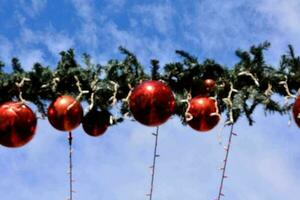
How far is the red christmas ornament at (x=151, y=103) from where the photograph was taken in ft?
21.4

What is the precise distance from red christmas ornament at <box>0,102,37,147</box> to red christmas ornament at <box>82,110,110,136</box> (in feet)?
2.59

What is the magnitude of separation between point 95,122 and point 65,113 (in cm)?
62

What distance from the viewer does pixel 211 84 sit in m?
7.35

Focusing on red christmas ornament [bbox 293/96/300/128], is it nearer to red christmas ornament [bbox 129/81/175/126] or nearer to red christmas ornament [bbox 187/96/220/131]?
red christmas ornament [bbox 187/96/220/131]

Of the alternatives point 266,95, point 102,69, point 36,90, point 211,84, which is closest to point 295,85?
point 266,95

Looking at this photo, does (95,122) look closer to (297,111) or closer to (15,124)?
(15,124)

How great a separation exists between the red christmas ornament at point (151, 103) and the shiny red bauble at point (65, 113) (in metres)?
0.73

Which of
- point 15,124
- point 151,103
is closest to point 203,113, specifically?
point 151,103

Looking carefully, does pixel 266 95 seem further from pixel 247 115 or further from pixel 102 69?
pixel 102 69

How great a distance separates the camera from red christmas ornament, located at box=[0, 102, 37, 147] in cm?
669

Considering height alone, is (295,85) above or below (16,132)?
above

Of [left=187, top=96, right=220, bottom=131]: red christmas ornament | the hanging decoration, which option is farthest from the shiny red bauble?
[left=187, top=96, right=220, bottom=131]: red christmas ornament

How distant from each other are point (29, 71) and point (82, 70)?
0.62 m

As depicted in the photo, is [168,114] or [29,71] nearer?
[168,114]
